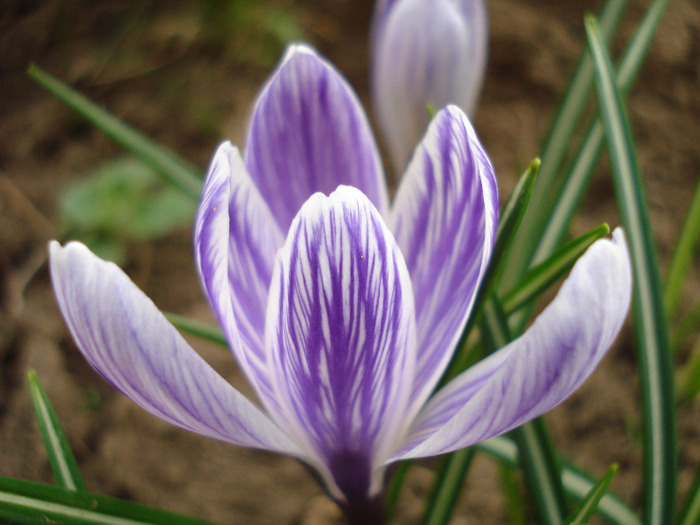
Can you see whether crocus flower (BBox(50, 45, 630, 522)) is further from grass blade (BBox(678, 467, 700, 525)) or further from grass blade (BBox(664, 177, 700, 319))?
grass blade (BBox(664, 177, 700, 319))

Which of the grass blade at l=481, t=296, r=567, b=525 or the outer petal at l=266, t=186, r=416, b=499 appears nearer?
the outer petal at l=266, t=186, r=416, b=499

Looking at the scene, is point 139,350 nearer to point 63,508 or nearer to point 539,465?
point 63,508

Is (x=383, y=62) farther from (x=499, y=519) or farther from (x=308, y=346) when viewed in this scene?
(x=499, y=519)

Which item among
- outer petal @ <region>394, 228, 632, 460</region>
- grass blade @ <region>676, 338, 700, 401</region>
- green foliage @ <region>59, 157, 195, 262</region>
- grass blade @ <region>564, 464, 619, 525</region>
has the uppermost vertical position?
green foliage @ <region>59, 157, 195, 262</region>

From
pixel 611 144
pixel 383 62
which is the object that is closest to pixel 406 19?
pixel 383 62

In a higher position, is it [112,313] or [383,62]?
[383,62]

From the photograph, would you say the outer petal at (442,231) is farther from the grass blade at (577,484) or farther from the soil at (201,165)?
the soil at (201,165)

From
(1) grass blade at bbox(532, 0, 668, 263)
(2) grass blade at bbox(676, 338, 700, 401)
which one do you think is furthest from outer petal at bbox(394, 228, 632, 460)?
(2) grass blade at bbox(676, 338, 700, 401)
